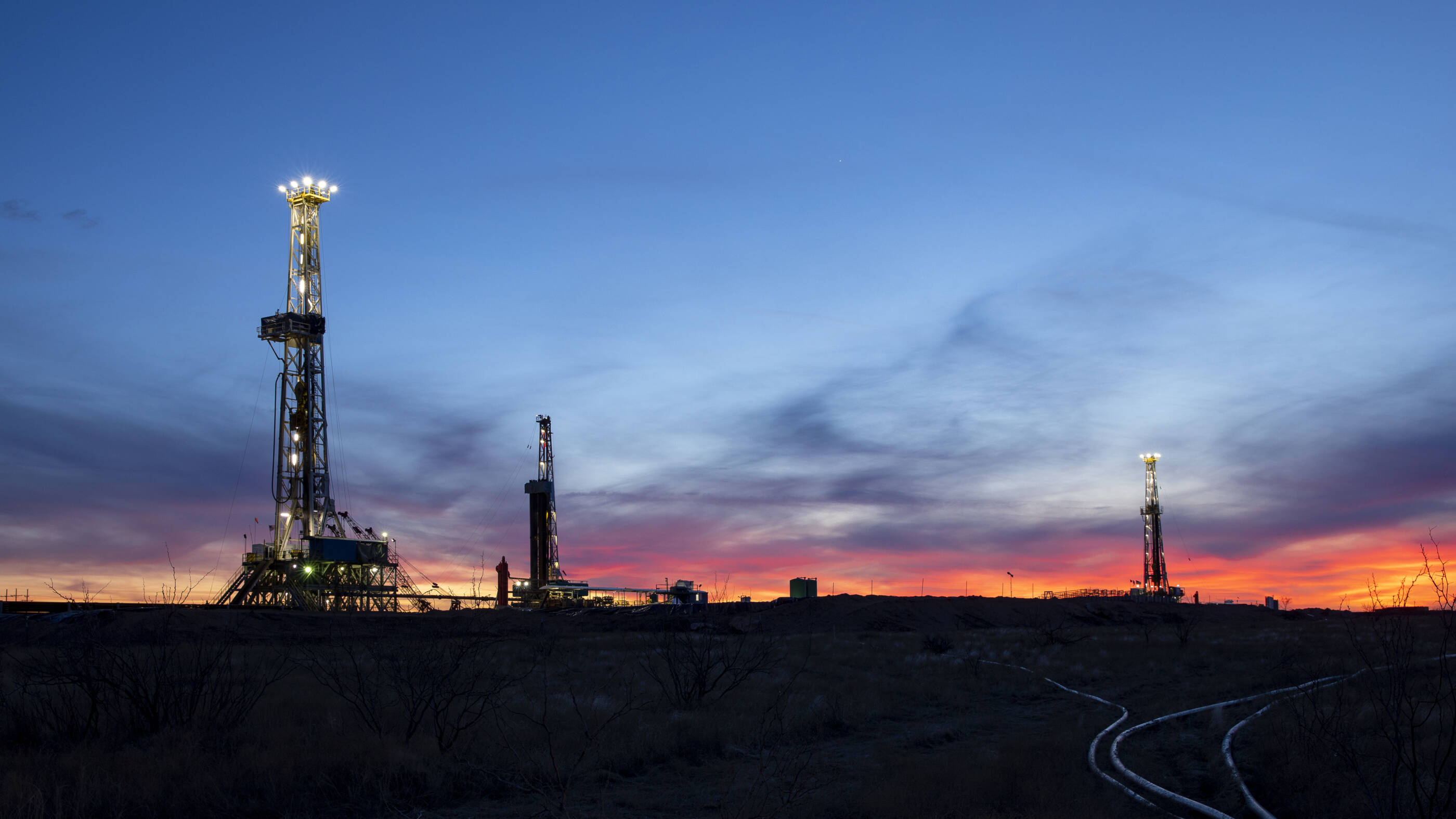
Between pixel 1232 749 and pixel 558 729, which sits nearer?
pixel 1232 749

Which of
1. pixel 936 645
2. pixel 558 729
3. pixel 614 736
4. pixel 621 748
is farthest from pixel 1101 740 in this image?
pixel 936 645

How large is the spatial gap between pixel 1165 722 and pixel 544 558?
6541 centimetres

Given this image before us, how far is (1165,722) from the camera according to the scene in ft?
54.7

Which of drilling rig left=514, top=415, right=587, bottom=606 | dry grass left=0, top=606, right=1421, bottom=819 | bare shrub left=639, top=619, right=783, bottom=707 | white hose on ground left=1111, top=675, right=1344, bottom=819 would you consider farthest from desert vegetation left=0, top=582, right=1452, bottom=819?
drilling rig left=514, top=415, right=587, bottom=606

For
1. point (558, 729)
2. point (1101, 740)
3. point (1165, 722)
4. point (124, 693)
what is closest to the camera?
point (124, 693)

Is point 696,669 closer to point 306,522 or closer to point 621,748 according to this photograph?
point 621,748

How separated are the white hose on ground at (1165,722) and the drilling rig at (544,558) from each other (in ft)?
205

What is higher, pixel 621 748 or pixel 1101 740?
pixel 621 748

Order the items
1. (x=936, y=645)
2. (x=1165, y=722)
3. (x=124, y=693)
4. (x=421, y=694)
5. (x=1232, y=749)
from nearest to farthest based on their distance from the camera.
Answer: (x=1232, y=749) < (x=124, y=693) < (x=421, y=694) < (x=1165, y=722) < (x=936, y=645)

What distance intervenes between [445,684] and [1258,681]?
18741 millimetres

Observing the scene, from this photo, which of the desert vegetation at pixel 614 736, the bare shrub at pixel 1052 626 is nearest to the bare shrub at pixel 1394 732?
the desert vegetation at pixel 614 736

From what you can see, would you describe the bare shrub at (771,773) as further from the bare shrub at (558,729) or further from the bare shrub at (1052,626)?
the bare shrub at (1052,626)

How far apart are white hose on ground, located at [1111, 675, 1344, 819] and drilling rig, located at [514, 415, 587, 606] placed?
205 feet

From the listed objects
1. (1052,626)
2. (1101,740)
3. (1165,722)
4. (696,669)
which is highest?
(696,669)
